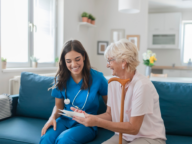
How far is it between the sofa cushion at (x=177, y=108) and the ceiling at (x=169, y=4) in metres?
4.36

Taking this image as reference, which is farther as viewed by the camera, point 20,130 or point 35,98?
point 35,98

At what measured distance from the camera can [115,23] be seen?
16.7 ft

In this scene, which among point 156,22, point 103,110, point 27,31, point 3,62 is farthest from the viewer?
point 156,22

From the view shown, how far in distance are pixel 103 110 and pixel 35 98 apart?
70cm

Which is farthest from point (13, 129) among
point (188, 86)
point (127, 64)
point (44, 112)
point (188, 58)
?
point (188, 58)

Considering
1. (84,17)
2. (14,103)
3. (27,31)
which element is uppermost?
(84,17)

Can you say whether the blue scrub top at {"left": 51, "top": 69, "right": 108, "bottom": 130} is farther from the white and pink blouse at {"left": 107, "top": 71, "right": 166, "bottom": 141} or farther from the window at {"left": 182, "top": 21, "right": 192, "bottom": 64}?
the window at {"left": 182, "top": 21, "right": 192, "bottom": 64}

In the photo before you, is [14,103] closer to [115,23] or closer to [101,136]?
[101,136]

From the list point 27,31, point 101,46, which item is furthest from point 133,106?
point 101,46

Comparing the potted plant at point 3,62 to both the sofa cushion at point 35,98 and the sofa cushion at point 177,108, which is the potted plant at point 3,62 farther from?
the sofa cushion at point 177,108

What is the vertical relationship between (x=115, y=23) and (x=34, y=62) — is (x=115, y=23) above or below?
above

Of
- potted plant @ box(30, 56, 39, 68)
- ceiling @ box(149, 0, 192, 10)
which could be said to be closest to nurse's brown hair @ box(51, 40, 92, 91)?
potted plant @ box(30, 56, 39, 68)

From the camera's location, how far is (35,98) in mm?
2010

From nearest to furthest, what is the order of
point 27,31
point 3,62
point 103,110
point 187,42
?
1. point 103,110
2. point 3,62
3. point 27,31
4. point 187,42
